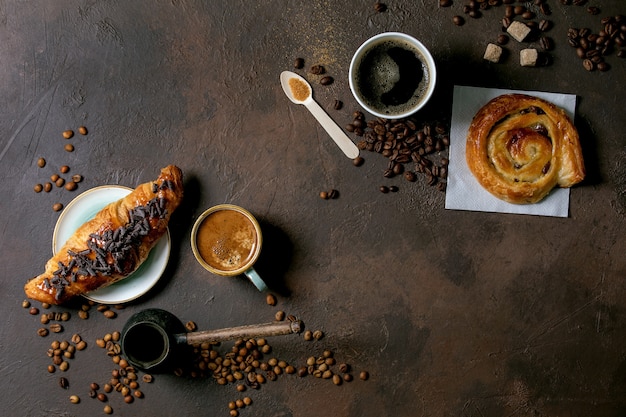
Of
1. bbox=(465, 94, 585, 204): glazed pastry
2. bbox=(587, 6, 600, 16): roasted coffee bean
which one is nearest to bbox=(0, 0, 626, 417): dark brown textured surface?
bbox=(587, 6, 600, 16): roasted coffee bean

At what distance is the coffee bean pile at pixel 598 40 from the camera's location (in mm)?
2160

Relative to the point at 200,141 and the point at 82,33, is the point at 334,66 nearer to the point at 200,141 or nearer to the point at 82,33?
the point at 200,141

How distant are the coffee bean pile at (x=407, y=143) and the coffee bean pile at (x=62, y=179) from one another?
100cm

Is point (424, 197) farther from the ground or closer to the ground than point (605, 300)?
farther from the ground

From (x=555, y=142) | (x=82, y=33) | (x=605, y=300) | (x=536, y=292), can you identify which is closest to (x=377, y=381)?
(x=536, y=292)

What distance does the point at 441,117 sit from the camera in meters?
2.15

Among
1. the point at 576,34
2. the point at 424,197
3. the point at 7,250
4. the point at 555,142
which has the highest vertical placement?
the point at 576,34

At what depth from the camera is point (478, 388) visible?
7.14 feet

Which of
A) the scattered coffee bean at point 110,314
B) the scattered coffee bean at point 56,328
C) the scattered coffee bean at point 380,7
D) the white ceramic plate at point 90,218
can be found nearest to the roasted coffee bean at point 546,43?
the scattered coffee bean at point 380,7

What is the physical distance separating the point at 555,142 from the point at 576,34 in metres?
0.42

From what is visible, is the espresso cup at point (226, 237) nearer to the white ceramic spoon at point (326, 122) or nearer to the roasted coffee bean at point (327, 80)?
the white ceramic spoon at point (326, 122)

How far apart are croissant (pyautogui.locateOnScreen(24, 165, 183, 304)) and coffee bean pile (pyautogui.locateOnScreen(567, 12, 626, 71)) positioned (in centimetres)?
153

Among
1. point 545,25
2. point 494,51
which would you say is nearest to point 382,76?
point 494,51

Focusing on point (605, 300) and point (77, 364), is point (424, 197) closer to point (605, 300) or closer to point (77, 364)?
point (605, 300)
